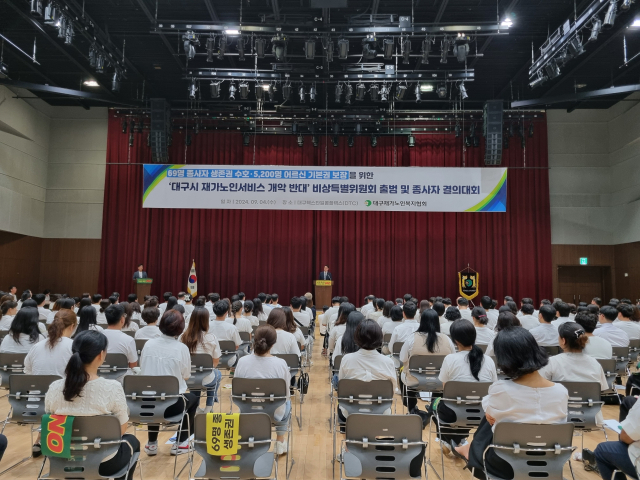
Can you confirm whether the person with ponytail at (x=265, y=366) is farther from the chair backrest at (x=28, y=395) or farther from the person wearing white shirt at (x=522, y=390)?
the person wearing white shirt at (x=522, y=390)

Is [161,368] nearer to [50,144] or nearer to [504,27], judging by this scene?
[504,27]

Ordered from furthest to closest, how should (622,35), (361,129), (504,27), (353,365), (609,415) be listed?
(361,129), (622,35), (504,27), (609,415), (353,365)

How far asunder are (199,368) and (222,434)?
1.86m

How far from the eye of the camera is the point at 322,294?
1320cm

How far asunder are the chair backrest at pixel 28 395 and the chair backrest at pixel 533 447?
3.09 meters

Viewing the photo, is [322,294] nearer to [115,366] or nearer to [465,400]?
[115,366]

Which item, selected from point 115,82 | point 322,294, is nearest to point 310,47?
point 115,82

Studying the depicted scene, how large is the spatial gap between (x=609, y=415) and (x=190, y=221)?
1295cm

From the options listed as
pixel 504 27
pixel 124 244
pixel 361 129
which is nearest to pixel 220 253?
pixel 124 244

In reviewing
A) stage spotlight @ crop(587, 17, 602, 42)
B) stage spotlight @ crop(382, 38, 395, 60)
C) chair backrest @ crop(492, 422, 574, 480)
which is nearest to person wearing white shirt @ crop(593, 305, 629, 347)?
chair backrest @ crop(492, 422, 574, 480)

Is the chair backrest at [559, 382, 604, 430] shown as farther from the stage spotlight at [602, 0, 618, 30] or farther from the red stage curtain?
the red stage curtain

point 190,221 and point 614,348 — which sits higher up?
point 190,221

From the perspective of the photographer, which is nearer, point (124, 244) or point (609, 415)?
point (609, 415)

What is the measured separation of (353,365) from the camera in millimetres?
3535
